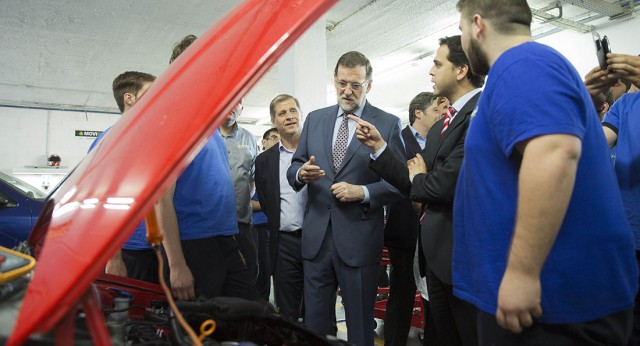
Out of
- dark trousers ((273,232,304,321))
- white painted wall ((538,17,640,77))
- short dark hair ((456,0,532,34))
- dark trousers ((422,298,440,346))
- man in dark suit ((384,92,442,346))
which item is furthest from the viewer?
white painted wall ((538,17,640,77))

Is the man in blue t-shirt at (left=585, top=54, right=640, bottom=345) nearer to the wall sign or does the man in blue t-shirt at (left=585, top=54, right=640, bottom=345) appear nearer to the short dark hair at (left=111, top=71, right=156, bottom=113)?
the short dark hair at (left=111, top=71, right=156, bottom=113)

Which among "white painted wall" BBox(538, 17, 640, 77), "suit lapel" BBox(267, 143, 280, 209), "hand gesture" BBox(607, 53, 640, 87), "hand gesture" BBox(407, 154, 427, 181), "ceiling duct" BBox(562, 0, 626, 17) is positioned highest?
"ceiling duct" BBox(562, 0, 626, 17)

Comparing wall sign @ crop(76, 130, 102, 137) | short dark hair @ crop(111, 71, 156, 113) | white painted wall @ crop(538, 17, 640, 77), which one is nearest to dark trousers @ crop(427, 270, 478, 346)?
short dark hair @ crop(111, 71, 156, 113)

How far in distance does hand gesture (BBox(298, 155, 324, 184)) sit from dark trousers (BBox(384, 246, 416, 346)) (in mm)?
921

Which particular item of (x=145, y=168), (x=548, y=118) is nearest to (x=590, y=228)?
(x=548, y=118)

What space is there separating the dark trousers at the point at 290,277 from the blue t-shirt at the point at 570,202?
5.43ft

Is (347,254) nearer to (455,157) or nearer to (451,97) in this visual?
(455,157)

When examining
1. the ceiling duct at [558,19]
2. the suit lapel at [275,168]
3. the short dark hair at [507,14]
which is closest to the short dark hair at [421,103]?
the suit lapel at [275,168]

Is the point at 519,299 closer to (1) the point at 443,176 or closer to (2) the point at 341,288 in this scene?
(1) the point at 443,176

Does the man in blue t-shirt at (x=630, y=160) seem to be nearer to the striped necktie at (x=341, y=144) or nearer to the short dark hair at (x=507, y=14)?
the short dark hair at (x=507, y=14)

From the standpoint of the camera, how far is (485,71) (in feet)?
4.23

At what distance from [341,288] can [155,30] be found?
5.93m

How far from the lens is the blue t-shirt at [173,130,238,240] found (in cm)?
176

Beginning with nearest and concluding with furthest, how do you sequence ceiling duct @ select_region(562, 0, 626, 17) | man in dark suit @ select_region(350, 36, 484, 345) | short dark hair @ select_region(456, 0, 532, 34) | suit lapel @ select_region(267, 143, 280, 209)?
short dark hair @ select_region(456, 0, 532, 34) → man in dark suit @ select_region(350, 36, 484, 345) → suit lapel @ select_region(267, 143, 280, 209) → ceiling duct @ select_region(562, 0, 626, 17)
